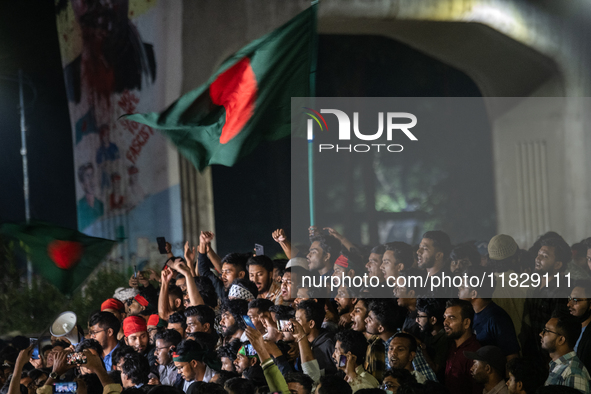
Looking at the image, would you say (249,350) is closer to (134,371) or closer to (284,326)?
(284,326)

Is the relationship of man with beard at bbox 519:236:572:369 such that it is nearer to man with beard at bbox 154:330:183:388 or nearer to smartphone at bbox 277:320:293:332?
smartphone at bbox 277:320:293:332

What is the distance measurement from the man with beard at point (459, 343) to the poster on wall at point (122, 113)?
3.80 meters

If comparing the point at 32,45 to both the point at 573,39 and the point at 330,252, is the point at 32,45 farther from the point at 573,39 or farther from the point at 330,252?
the point at 573,39

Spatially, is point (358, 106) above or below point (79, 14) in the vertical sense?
below

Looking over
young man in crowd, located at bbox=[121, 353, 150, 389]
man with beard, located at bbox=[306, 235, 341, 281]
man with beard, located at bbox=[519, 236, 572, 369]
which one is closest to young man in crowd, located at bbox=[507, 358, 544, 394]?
man with beard, located at bbox=[519, 236, 572, 369]

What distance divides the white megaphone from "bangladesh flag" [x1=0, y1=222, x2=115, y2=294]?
0.23 m

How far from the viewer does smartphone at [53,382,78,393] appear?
4.54 meters

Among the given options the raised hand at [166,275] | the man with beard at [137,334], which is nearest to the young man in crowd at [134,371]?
the man with beard at [137,334]

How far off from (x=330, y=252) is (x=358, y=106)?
1.35 metres

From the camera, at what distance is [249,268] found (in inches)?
203

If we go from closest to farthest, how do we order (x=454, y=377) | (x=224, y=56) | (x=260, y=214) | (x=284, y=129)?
1. (x=454, y=377)
2. (x=284, y=129)
3. (x=260, y=214)
4. (x=224, y=56)

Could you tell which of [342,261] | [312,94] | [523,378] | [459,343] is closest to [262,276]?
[342,261]

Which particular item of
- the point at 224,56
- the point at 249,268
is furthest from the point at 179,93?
the point at 249,268

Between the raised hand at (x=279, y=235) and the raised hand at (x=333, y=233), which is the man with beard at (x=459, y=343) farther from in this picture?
the raised hand at (x=279, y=235)
